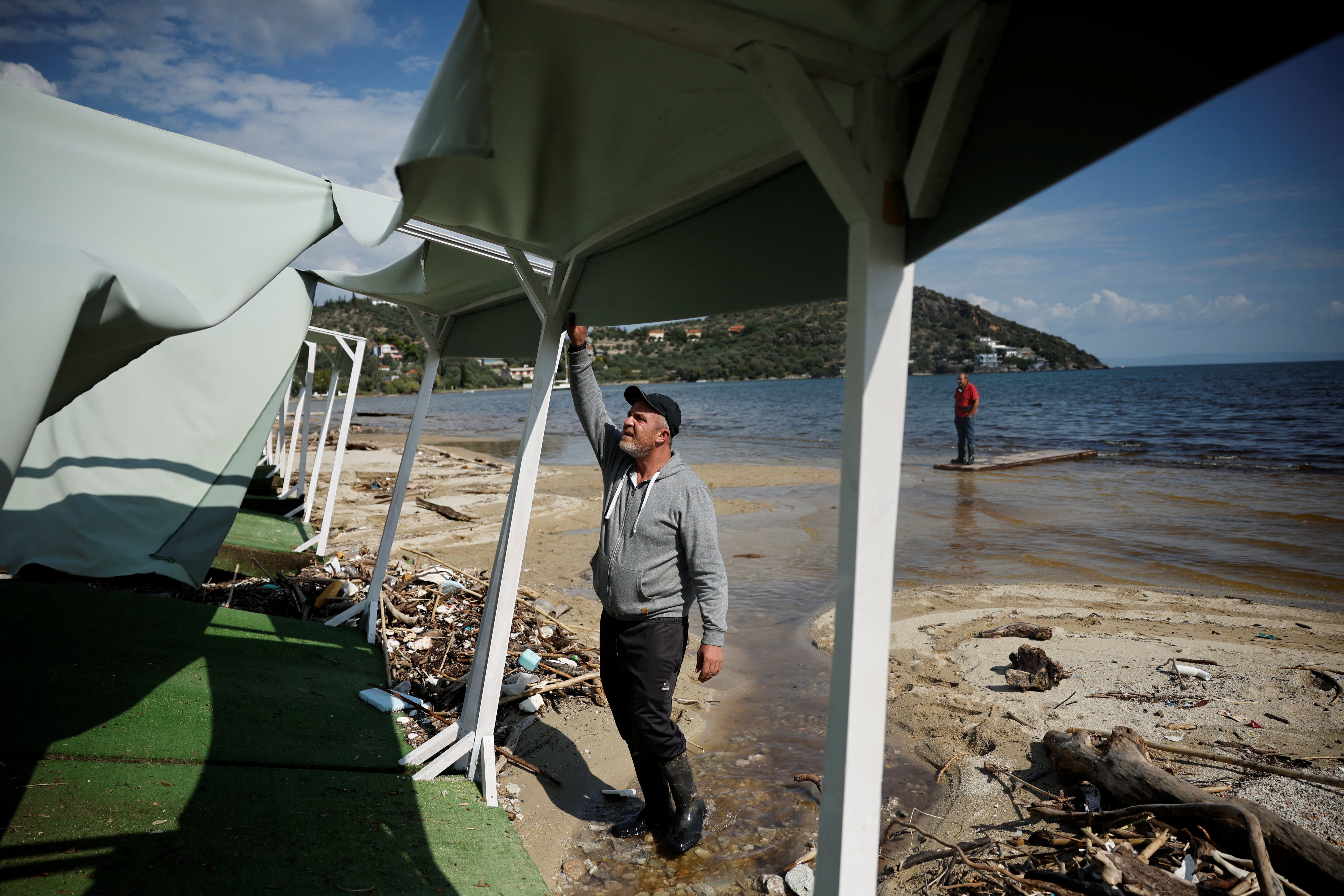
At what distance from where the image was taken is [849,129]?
206 centimetres

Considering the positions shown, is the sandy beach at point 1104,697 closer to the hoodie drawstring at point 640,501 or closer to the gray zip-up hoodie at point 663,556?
the gray zip-up hoodie at point 663,556

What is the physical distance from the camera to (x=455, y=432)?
39250mm

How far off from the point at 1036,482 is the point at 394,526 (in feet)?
52.8

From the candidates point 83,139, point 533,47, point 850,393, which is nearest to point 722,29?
point 533,47

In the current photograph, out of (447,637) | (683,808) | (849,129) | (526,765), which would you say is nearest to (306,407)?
(447,637)

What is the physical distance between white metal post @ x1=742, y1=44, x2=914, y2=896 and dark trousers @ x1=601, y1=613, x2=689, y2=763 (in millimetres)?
1649

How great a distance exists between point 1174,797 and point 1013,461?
18.7 m

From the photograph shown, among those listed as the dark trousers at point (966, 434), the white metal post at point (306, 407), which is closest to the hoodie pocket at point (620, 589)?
the white metal post at point (306, 407)

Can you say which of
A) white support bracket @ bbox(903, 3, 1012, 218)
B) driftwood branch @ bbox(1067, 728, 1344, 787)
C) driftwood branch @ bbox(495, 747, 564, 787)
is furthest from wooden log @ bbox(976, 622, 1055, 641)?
white support bracket @ bbox(903, 3, 1012, 218)

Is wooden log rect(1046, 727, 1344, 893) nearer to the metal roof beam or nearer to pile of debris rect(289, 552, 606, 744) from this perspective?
pile of debris rect(289, 552, 606, 744)

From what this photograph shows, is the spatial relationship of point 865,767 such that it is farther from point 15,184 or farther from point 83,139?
point 83,139

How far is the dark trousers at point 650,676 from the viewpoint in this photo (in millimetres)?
3504

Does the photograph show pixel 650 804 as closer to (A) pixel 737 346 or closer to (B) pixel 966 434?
(B) pixel 966 434

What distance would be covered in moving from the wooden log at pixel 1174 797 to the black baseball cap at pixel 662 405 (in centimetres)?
281
